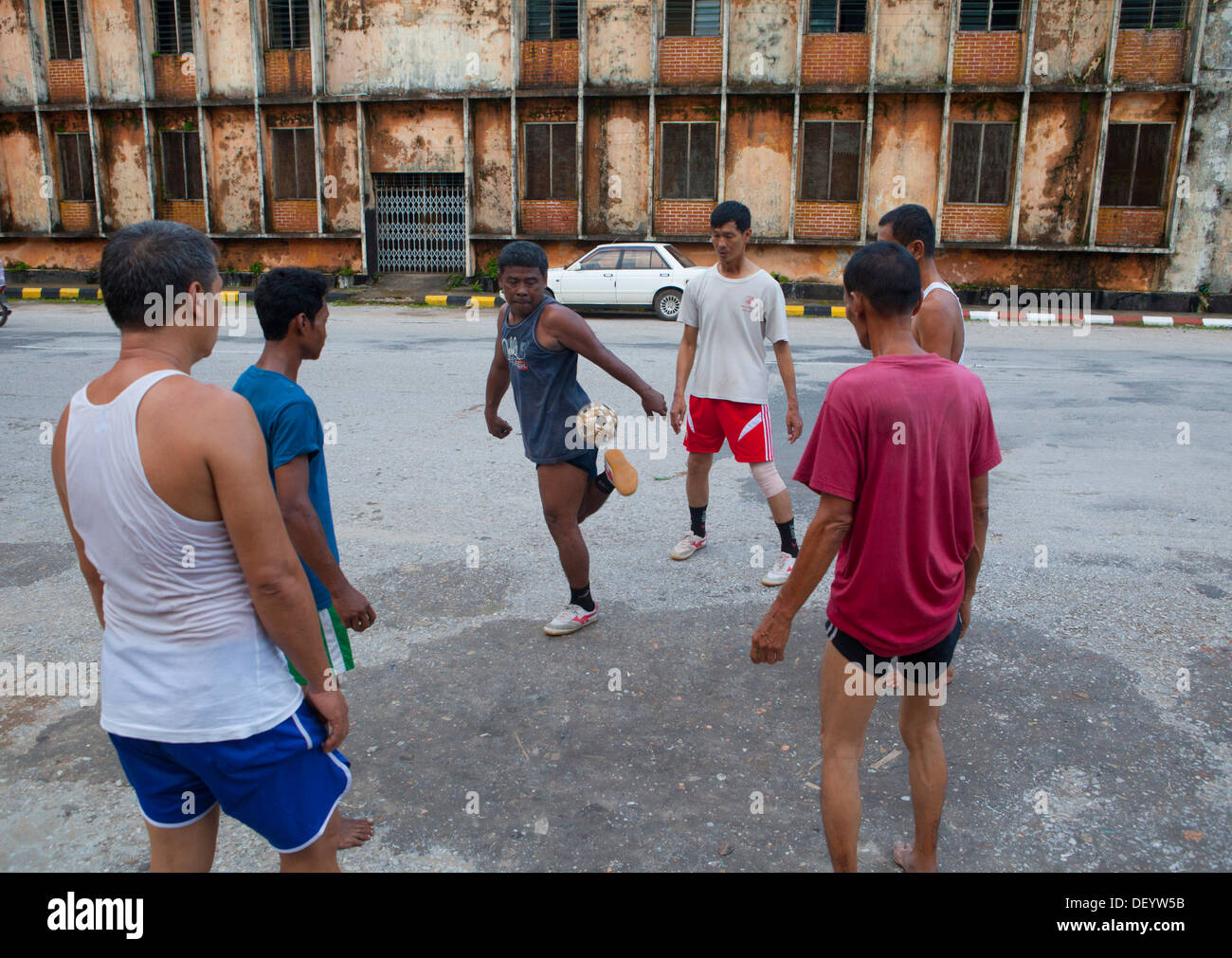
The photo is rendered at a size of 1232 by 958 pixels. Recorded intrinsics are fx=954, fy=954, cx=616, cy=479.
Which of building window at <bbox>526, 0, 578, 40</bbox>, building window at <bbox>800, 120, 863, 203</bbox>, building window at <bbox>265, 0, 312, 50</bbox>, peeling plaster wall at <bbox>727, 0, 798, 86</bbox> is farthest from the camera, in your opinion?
building window at <bbox>265, 0, 312, 50</bbox>

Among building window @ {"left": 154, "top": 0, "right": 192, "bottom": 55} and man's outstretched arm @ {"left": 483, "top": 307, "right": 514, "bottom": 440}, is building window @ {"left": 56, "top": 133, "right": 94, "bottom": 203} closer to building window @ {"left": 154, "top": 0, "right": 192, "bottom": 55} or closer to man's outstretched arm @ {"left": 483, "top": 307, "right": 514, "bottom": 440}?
building window @ {"left": 154, "top": 0, "right": 192, "bottom": 55}

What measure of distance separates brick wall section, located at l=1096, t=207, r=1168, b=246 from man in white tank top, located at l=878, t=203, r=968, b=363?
723 inches

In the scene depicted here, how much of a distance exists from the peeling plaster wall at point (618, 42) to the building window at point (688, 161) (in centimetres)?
136

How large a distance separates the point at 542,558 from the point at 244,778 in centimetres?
328

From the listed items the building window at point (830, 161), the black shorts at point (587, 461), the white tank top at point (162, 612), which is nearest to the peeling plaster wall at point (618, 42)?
the building window at point (830, 161)

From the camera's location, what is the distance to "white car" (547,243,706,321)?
17.1 metres

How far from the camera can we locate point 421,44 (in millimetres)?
21422

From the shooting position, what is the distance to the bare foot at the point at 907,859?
2637 millimetres

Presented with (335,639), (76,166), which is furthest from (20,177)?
(335,639)

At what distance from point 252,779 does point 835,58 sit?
68.8 ft

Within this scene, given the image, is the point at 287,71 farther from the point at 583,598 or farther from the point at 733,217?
the point at 583,598

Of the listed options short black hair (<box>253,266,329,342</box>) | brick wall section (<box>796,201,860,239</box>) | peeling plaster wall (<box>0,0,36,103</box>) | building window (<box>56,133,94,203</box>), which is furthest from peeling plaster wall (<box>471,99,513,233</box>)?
short black hair (<box>253,266,329,342</box>)

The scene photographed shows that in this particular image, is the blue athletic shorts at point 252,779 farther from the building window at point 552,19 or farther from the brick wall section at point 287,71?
the brick wall section at point 287,71
